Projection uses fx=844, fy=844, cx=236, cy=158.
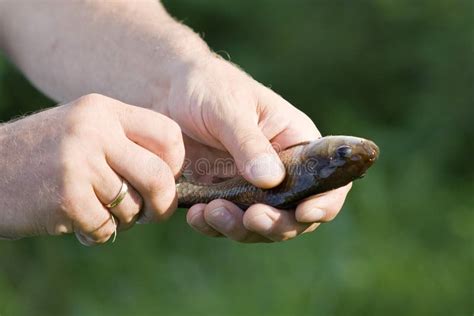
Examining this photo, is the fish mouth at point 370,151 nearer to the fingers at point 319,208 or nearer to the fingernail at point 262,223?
the fingers at point 319,208

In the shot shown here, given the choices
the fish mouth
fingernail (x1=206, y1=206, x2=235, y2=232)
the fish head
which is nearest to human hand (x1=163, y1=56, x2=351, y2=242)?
fingernail (x1=206, y1=206, x2=235, y2=232)

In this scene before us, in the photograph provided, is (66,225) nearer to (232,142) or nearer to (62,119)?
(62,119)

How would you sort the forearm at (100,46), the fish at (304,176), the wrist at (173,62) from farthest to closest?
the forearm at (100,46)
the wrist at (173,62)
the fish at (304,176)

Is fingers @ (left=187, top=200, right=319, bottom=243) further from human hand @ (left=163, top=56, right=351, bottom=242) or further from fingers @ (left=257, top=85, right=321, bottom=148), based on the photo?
fingers @ (left=257, top=85, right=321, bottom=148)

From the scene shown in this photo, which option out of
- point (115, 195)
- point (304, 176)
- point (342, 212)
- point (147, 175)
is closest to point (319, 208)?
point (304, 176)

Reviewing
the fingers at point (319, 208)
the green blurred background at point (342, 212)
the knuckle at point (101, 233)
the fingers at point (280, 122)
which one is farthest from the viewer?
the green blurred background at point (342, 212)

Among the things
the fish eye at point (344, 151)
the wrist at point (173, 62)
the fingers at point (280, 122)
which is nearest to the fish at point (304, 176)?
the fish eye at point (344, 151)

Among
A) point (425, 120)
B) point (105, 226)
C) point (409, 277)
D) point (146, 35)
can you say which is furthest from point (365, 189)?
point (105, 226)

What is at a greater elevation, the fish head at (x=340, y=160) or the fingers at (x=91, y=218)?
the fish head at (x=340, y=160)
